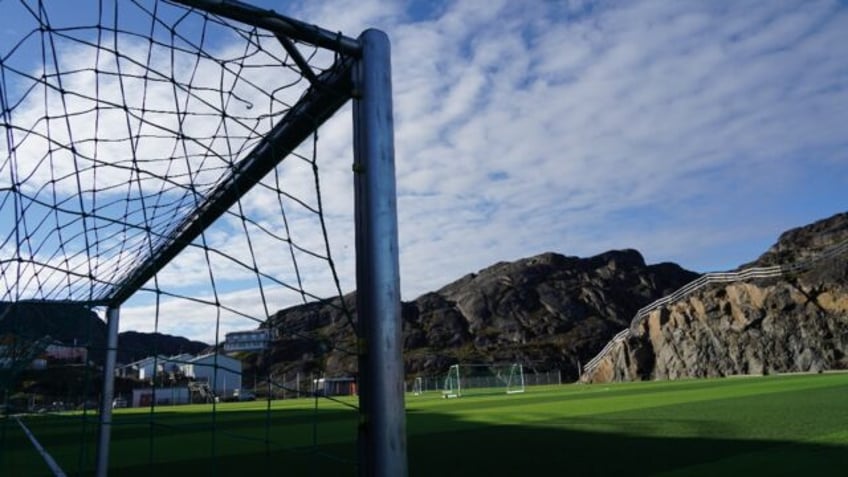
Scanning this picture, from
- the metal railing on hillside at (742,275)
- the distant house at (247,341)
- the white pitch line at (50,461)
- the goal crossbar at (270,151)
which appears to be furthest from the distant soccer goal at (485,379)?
the goal crossbar at (270,151)

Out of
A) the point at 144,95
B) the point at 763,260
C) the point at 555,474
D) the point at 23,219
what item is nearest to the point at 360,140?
the point at 144,95

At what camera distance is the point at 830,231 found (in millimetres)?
55531

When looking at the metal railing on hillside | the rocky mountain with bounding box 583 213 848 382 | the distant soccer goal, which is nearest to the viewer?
the distant soccer goal

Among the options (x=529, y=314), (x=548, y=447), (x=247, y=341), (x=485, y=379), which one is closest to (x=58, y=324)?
(x=247, y=341)

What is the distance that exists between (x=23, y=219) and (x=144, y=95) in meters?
1.20

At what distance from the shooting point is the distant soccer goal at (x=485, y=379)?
32.0m

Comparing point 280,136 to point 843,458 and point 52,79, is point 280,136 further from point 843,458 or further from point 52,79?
point 843,458

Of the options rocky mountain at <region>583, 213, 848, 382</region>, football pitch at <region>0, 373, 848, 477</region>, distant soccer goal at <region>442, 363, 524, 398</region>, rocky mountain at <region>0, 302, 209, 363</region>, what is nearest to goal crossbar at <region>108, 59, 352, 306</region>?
football pitch at <region>0, 373, 848, 477</region>

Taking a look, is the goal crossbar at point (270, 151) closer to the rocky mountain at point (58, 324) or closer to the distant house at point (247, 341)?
the distant house at point (247, 341)

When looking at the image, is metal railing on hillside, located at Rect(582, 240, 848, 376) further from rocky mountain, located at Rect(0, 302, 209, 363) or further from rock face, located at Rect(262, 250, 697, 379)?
rocky mountain, located at Rect(0, 302, 209, 363)

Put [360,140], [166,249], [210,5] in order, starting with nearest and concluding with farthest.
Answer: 1. [210,5]
2. [360,140]
3. [166,249]

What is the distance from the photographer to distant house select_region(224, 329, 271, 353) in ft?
11.5

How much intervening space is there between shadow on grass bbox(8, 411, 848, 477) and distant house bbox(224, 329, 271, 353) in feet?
1.77

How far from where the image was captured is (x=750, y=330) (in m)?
39.0
